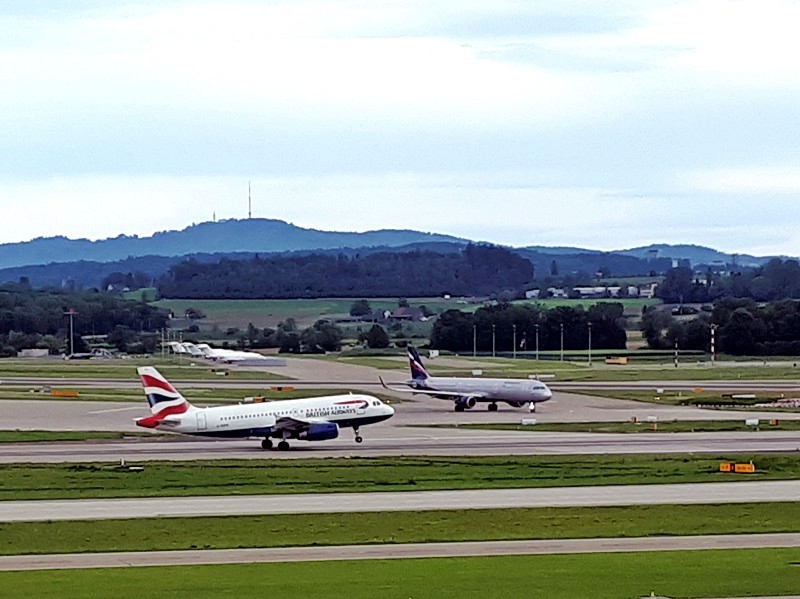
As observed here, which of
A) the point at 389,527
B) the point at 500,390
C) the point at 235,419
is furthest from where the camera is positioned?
the point at 500,390

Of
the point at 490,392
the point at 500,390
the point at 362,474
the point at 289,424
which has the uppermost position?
the point at 289,424

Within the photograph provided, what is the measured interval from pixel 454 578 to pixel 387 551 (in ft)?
15.2

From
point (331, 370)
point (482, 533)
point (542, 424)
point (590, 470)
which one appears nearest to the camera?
point (482, 533)

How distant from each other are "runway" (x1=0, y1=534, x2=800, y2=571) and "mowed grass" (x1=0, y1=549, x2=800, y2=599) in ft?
2.81

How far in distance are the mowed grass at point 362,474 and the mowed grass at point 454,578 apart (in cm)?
1702

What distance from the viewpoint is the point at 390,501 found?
58.2 metres

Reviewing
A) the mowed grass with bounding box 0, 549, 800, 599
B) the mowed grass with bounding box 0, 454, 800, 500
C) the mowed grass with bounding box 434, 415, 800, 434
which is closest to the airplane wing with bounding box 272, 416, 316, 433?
the mowed grass with bounding box 0, 454, 800, 500

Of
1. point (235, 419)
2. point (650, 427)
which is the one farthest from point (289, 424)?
point (650, 427)

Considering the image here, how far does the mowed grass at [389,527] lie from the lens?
48.5 m

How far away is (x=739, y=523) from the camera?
52281 mm

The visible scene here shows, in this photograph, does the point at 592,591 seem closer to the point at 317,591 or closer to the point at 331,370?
the point at 317,591

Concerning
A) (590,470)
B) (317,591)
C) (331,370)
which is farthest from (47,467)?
(331,370)

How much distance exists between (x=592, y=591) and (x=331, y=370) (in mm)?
132495

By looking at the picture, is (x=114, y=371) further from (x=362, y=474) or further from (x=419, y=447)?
(x=362, y=474)
